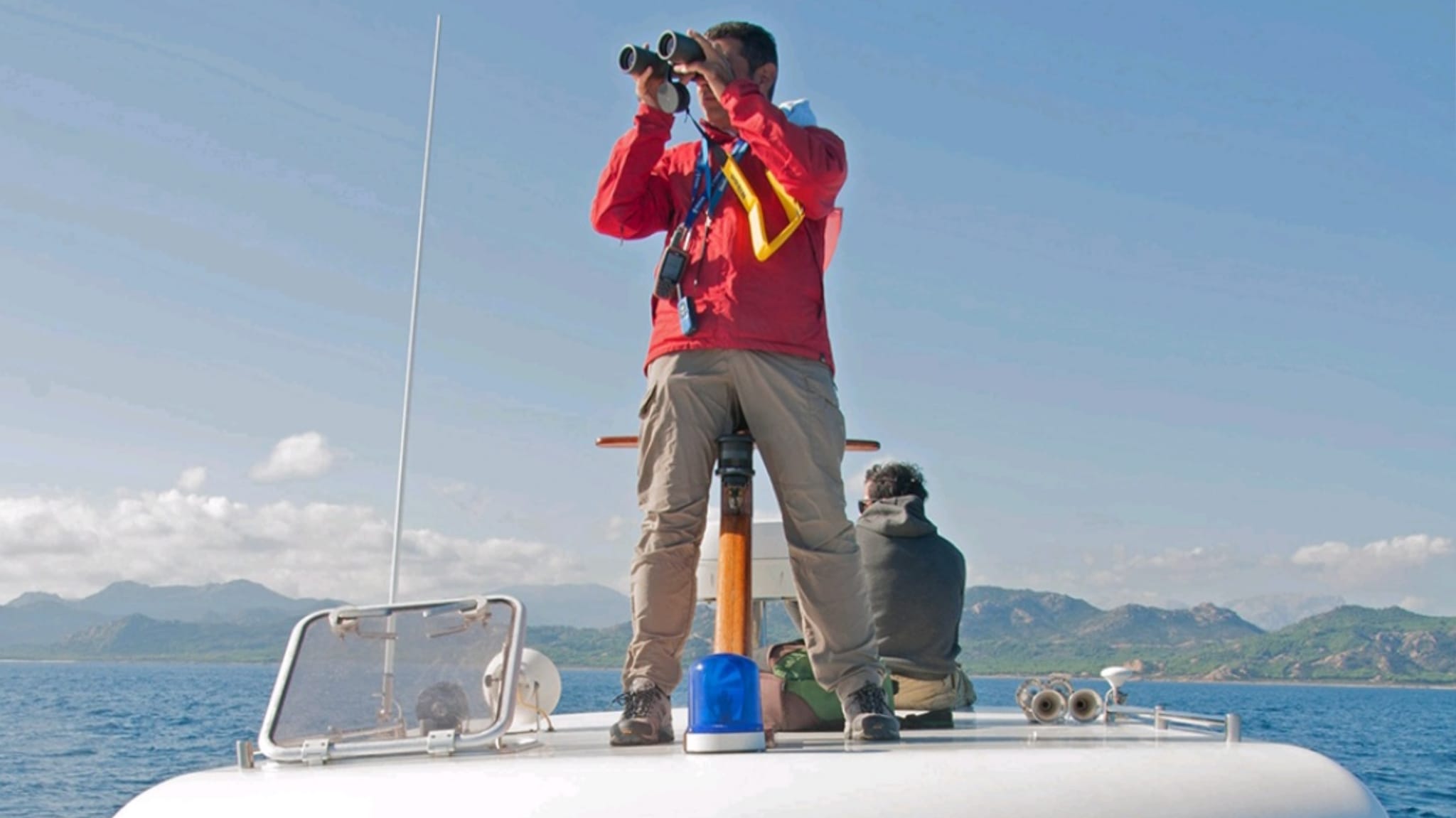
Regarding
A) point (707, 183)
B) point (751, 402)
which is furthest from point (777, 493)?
point (707, 183)

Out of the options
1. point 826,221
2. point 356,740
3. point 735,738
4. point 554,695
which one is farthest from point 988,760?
point 554,695

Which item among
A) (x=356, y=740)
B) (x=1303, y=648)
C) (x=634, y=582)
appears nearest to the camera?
(x=356, y=740)

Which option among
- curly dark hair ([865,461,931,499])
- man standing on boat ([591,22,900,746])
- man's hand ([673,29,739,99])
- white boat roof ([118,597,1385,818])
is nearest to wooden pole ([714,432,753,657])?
man standing on boat ([591,22,900,746])

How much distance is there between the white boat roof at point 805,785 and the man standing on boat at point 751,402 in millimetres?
565

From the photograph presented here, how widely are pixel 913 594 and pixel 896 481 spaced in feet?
1.79

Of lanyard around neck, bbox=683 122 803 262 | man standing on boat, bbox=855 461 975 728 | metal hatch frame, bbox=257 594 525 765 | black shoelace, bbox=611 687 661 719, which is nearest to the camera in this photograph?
metal hatch frame, bbox=257 594 525 765

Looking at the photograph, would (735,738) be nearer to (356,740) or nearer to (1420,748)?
(356,740)

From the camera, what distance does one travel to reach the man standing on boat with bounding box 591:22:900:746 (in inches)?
171

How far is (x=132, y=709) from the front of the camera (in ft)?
168

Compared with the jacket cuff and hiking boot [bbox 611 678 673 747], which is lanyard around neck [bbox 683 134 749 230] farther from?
hiking boot [bbox 611 678 673 747]

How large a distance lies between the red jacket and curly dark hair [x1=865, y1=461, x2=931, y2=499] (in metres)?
1.37

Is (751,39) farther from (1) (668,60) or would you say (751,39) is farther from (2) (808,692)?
(2) (808,692)

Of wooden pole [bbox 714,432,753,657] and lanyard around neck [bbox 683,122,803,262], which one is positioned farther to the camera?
wooden pole [bbox 714,432,753,657]

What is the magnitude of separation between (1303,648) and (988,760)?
203 meters
